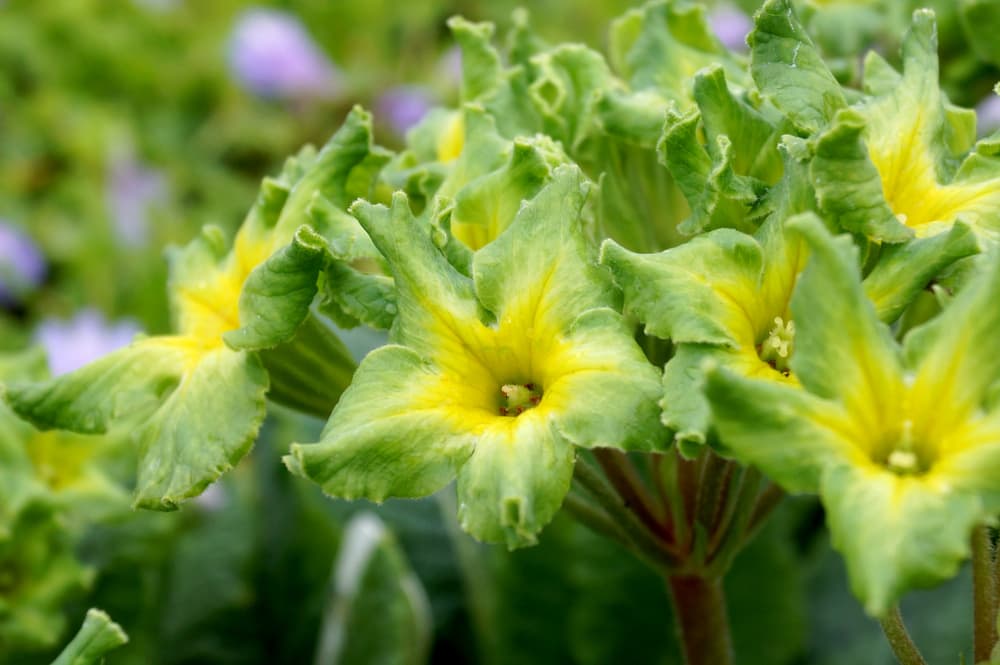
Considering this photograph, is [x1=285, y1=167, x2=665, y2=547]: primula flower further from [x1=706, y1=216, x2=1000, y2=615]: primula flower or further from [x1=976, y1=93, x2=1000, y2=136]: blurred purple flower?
[x1=976, y1=93, x2=1000, y2=136]: blurred purple flower

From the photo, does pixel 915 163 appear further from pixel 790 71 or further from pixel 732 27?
pixel 732 27

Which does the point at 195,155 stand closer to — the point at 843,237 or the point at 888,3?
the point at 888,3

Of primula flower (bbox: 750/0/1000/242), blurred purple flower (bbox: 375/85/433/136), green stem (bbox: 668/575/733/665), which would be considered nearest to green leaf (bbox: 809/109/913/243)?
primula flower (bbox: 750/0/1000/242)

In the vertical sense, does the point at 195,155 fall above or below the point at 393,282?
below

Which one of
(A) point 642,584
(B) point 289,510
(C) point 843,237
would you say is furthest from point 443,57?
(C) point 843,237

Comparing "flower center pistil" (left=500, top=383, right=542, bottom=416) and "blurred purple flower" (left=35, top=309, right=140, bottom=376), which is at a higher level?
"flower center pistil" (left=500, top=383, right=542, bottom=416)

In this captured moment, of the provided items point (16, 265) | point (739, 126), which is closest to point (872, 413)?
point (739, 126)
